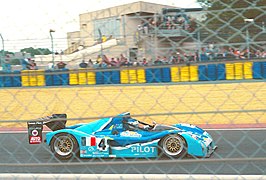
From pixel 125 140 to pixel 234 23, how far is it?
373 centimetres

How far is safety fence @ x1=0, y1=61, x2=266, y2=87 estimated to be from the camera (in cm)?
193

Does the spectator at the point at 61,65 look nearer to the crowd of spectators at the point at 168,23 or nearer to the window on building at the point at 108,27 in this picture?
the window on building at the point at 108,27

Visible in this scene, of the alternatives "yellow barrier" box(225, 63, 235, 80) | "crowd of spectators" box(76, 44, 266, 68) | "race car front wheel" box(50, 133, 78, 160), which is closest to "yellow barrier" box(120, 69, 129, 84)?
"crowd of spectators" box(76, 44, 266, 68)

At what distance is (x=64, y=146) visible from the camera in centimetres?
546

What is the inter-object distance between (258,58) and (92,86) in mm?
923

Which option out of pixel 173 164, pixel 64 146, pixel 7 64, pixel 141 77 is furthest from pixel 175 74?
pixel 64 146

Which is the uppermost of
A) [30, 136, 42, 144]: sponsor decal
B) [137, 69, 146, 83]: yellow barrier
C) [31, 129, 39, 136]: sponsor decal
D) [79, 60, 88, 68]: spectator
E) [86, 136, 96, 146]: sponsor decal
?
[79, 60, 88, 68]: spectator

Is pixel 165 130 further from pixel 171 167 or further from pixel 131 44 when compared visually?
pixel 131 44

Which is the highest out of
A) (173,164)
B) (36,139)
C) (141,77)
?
(141,77)

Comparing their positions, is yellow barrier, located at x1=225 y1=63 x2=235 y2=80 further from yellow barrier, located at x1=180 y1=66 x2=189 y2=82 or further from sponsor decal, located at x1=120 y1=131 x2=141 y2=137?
sponsor decal, located at x1=120 y1=131 x2=141 y2=137

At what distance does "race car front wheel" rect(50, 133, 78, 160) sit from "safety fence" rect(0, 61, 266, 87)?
3.24 metres

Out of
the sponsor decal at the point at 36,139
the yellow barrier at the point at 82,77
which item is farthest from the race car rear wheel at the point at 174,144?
the yellow barrier at the point at 82,77

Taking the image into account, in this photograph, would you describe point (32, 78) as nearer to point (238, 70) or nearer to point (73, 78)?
point (73, 78)

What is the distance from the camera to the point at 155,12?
1.70 m
